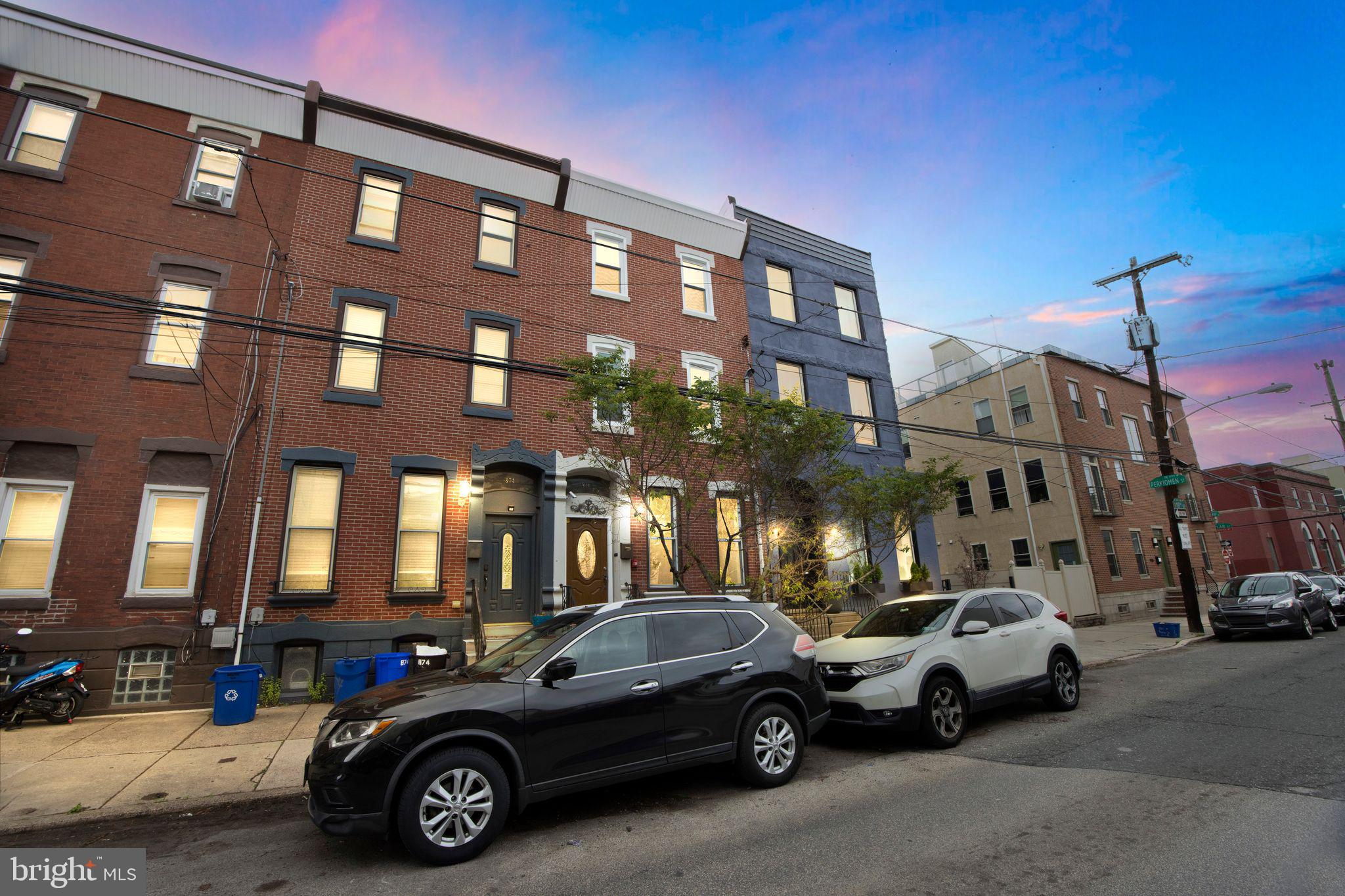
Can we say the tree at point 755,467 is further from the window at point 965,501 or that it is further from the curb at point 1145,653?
the window at point 965,501

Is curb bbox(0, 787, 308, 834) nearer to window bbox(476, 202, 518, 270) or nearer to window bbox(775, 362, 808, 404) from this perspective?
window bbox(476, 202, 518, 270)

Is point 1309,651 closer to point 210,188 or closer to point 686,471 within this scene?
point 686,471

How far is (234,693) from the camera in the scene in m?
8.62

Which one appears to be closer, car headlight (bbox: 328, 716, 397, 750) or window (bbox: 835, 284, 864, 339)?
car headlight (bbox: 328, 716, 397, 750)

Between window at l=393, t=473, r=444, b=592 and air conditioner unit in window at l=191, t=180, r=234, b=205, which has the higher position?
air conditioner unit in window at l=191, t=180, r=234, b=205

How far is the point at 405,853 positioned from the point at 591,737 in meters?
1.51

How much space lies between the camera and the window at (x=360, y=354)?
38.9ft

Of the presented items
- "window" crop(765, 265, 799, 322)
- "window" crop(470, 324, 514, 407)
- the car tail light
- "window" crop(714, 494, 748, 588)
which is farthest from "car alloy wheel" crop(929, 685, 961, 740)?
"window" crop(765, 265, 799, 322)

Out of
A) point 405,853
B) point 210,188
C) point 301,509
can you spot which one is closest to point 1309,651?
point 405,853

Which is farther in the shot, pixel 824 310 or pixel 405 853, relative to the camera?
pixel 824 310

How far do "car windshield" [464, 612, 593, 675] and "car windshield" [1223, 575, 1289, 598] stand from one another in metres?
18.8

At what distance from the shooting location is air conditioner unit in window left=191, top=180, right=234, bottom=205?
11.5m

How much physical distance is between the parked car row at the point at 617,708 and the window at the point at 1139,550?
22720 millimetres

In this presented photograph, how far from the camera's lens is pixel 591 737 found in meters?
4.85
